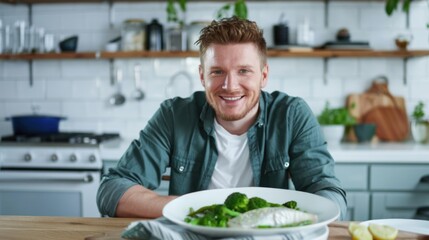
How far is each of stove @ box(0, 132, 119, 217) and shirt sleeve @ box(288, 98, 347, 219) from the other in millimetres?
1536

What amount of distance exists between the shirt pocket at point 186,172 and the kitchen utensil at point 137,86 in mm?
1827

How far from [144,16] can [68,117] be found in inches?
36.1

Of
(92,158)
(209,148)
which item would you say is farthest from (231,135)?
(92,158)

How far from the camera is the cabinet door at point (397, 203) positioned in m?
2.94

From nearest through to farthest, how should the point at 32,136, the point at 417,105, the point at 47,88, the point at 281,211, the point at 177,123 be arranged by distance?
1. the point at 281,211
2. the point at 177,123
3. the point at 32,136
4. the point at 417,105
5. the point at 47,88

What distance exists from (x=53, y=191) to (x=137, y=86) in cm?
100

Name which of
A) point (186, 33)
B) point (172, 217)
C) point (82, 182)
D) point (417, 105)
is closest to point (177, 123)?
point (172, 217)

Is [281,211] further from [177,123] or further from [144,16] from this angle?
[144,16]

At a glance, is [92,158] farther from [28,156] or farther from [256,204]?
[256,204]

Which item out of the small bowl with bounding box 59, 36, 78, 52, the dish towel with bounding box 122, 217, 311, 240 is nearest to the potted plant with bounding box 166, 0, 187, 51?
the small bowl with bounding box 59, 36, 78, 52

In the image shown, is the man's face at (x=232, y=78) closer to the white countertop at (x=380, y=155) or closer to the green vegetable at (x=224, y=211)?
the green vegetable at (x=224, y=211)

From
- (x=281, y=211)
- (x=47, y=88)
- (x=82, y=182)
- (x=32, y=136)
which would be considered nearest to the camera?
(x=281, y=211)

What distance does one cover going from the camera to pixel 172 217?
115 cm

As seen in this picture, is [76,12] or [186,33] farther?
[76,12]
